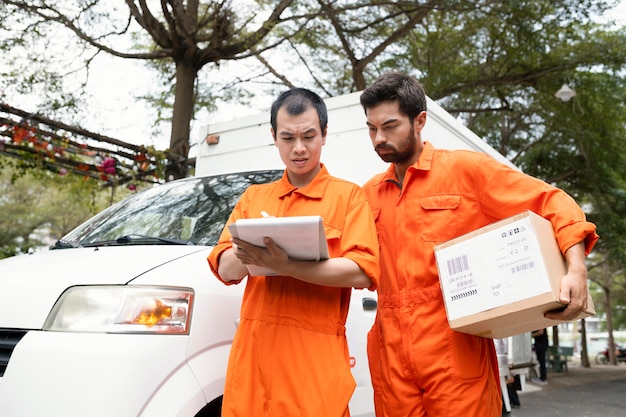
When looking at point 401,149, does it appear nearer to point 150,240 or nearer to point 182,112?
point 150,240

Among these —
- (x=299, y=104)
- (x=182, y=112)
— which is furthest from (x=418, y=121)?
(x=182, y=112)

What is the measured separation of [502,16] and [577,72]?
232cm

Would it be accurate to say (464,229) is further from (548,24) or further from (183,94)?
(548,24)

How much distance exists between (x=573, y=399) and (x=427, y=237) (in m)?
10.4

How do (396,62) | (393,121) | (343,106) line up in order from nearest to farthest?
(393,121) → (343,106) → (396,62)

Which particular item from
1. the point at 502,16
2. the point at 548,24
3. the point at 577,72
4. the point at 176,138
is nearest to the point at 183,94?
the point at 176,138

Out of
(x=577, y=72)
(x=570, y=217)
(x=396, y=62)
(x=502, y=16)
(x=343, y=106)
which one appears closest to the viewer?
(x=570, y=217)

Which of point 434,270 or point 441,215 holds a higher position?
point 441,215

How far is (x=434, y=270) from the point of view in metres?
2.16

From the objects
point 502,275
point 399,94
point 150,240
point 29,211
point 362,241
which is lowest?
point 502,275

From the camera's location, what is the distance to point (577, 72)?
38.2 ft

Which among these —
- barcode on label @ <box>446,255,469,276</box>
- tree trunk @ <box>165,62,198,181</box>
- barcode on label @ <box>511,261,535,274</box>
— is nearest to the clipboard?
barcode on label @ <box>446,255,469,276</box>

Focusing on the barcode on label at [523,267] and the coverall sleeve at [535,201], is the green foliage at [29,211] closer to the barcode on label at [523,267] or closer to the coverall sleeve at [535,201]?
the coverall sleeve at [535,201]

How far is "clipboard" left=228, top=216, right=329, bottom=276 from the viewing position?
1.59 m
